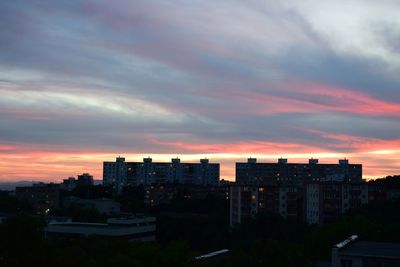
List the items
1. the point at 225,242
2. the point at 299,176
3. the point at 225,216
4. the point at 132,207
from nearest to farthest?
1. the point at 225,242
2. the point at 225,216
3. the point at 132,207
4. the point at 299,176

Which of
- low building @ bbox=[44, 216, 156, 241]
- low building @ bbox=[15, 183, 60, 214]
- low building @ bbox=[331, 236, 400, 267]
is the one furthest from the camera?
low building @ bbox=[15, 183, 60, 214]

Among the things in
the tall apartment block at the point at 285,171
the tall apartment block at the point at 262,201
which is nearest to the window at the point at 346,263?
the tall apartment block at the point at 262,201

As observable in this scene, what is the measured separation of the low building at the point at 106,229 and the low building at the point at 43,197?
4800 cm

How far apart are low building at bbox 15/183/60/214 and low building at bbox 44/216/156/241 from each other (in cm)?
4800

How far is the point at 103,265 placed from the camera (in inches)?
1313

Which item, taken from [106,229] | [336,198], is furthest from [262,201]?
[106,229]

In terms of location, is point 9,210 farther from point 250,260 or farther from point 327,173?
point 327,173

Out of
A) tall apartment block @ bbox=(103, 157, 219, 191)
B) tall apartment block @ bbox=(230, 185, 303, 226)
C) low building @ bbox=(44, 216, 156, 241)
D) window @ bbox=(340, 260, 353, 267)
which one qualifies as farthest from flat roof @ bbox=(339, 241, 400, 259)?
tall apartment block @ bbox=(103, 157, 219, 191)

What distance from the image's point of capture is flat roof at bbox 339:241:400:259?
→ 33.7 meters

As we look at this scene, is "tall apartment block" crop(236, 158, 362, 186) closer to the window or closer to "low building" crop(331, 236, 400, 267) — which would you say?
"low building" crop(331, 236, 400, 267)

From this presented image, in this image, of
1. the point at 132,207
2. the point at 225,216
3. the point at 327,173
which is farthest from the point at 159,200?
the point at 327,173

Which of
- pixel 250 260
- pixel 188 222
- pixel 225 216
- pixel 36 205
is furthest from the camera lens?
pixel 36 205

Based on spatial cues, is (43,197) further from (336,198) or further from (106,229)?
(336,198)

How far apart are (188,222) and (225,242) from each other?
866 cm
